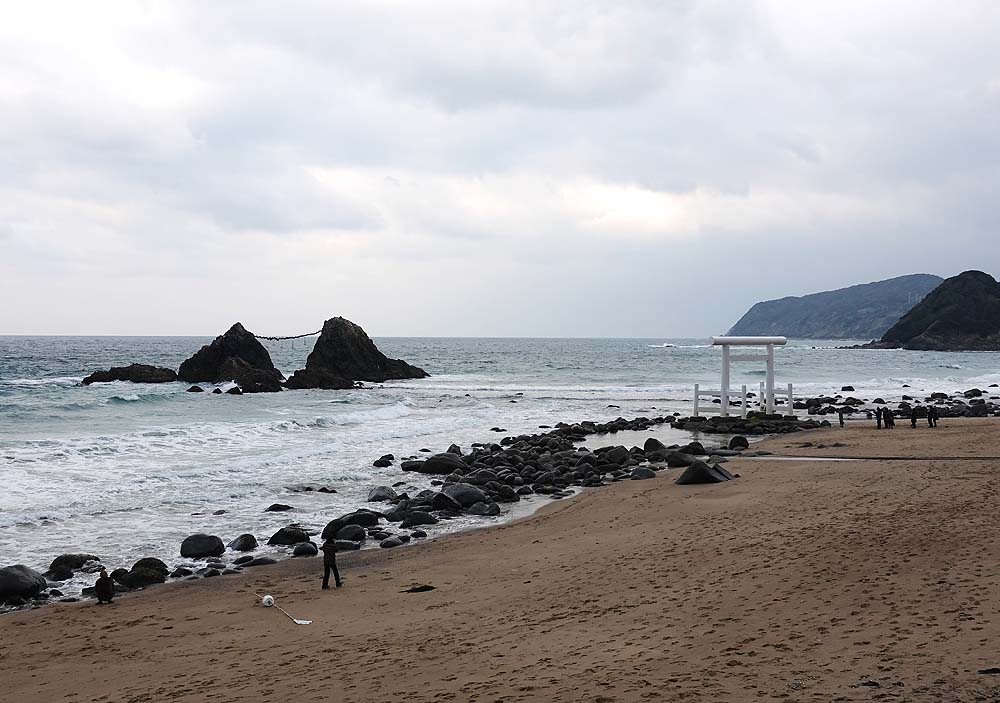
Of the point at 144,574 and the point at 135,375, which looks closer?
the point at 144,574

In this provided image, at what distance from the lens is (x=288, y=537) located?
46.9ft

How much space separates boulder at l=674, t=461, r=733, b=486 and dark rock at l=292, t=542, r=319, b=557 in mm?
8601

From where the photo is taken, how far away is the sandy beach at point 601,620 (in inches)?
279

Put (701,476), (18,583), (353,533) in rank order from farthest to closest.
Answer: (701,476) < (353,533) < (18,583)

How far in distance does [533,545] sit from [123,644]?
21.3 feet

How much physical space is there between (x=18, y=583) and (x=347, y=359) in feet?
168

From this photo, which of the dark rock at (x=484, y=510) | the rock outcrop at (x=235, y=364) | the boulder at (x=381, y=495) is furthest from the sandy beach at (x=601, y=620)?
the rock outcrop at (x=235, y=364)

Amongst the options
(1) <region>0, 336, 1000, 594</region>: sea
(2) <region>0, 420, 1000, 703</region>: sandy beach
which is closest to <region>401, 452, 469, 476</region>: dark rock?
(1) <region>0, 336, 1000, 594</region>: sea

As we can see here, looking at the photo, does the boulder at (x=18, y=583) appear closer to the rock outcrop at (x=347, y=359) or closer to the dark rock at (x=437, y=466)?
the dark rock at (x=437, y=466)

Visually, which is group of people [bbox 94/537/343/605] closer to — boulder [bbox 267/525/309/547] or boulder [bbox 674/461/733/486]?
boulder [bbox 267/525/309/547]

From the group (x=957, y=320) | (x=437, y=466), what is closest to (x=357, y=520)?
(x=437, y=466)

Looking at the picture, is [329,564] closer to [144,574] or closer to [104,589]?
[144,574]

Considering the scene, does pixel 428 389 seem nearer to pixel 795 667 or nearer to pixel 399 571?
pixel 399 571

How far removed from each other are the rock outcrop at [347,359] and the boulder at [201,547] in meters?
42.8
